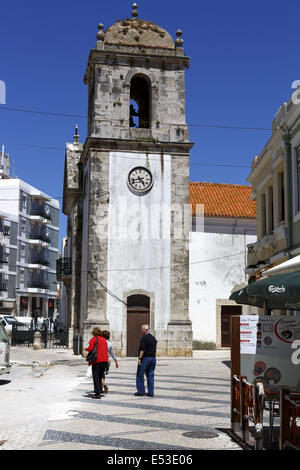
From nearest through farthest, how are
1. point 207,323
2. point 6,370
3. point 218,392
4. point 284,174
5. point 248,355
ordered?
point 248,355, point 218,392, point 6,370, point 284,174, point 207,323

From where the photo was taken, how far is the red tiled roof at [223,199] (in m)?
33.1

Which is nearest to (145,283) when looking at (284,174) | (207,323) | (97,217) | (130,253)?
(130,253)

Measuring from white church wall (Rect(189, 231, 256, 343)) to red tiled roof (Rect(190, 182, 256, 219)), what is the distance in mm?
1333

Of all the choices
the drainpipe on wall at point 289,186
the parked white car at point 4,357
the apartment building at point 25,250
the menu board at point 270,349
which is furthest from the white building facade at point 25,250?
the menu board at point 270,349

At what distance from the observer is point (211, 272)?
104ft

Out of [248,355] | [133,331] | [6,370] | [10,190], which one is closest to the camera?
[248,355]

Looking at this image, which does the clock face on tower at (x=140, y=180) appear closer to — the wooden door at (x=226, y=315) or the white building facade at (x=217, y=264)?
the white building facade at (x=217, y=264)

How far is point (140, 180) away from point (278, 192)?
28.0 feet

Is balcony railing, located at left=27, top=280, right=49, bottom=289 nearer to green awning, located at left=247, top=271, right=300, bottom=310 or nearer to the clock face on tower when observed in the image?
the clock face on tower

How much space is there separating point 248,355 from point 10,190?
62989 mm

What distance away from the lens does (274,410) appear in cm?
790

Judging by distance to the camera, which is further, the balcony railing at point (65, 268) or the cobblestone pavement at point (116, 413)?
the balcony railing at point (65, 268)

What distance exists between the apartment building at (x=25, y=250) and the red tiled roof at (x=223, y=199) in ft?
107

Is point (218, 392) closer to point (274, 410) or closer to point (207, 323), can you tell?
point (274, 410)
